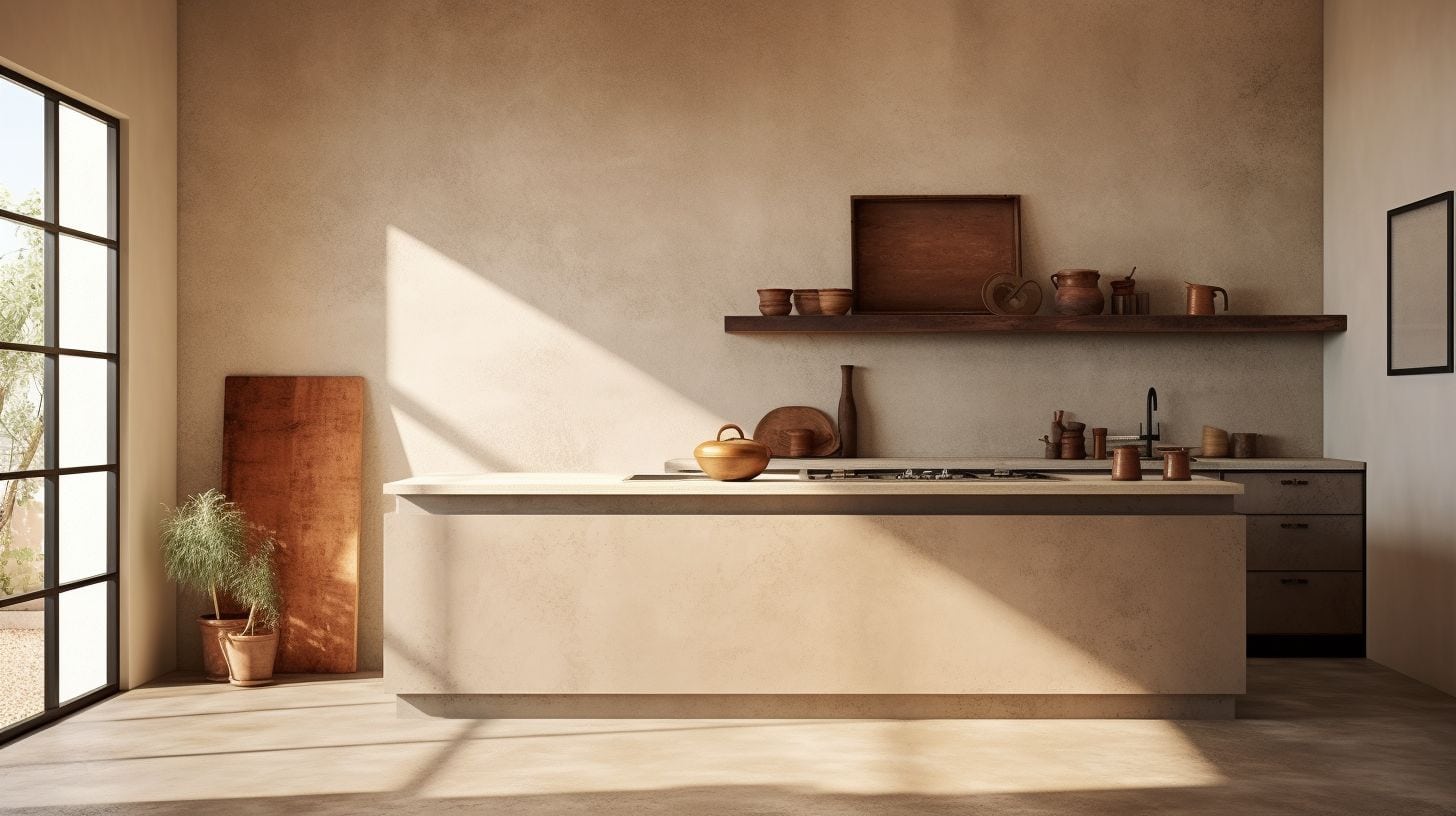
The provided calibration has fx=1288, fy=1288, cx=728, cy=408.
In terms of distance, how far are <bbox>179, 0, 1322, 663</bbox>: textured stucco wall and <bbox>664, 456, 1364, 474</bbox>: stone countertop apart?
0.33m

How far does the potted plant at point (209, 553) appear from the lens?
562cm

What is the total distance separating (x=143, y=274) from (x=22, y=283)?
84cm

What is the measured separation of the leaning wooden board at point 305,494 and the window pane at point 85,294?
30.1 inches

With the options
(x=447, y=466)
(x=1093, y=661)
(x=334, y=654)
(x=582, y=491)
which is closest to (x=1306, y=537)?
(x=1093, y=661)

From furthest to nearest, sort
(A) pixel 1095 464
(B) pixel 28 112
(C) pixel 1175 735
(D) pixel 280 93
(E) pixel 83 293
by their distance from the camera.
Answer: (D) pixel 280 93, (A) pixel 1095 464, (E) pixel 83 293, (B) pixel 28 112, (C) pixel 1175 735

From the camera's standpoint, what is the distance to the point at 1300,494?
19.4 feet

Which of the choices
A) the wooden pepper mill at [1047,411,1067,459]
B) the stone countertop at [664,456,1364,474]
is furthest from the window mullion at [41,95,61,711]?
the wooden pepper mill at [1047,411,1067,459]

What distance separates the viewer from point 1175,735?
4.42m

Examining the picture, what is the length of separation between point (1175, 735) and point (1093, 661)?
36 cm

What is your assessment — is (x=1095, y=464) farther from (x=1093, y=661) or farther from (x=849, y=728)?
(x=849, y=728)

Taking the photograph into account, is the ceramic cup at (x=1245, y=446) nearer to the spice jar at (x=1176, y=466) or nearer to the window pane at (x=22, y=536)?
the spice jar at (x=1176, y=466)

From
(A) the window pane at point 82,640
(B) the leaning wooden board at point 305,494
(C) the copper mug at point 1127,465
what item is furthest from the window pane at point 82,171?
(C) the copper mug at point 1127,465

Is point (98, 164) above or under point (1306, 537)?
above

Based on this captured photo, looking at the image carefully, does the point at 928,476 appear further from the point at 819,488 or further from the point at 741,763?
the point at 741,763
